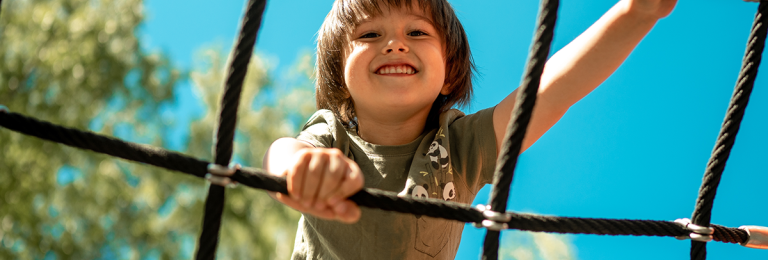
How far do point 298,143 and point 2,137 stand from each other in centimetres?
438

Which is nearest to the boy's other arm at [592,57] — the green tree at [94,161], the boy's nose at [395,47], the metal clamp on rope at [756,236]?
the boy's nose at [395,47]

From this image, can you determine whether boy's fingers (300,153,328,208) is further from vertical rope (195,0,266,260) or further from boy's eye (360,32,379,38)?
boy's eye (360,32,379,38)

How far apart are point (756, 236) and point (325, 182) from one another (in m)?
0.68

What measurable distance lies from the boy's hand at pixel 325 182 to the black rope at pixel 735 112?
442 millimetres

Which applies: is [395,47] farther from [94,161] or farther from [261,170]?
[94,161]

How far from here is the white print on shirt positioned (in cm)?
94

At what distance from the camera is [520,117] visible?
22.8 inches

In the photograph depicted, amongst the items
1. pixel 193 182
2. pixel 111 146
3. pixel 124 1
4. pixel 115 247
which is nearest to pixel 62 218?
pixel 115 247

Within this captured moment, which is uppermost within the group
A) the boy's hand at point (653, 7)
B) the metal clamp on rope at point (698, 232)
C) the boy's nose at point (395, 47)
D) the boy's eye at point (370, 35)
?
the boy's eye at point (370, 35)

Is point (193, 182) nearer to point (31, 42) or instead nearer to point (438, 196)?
point (31, 42)

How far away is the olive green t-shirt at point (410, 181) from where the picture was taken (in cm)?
95

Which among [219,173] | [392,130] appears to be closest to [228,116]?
[219,173]

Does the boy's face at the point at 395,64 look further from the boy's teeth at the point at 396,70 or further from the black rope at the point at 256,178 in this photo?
the black rope at the point at 256,178

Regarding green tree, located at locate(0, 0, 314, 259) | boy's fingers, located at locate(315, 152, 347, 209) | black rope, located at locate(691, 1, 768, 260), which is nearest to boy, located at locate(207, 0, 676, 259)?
black rope, located at locate(691, 1, 768, 260)
